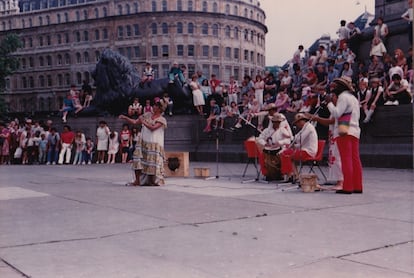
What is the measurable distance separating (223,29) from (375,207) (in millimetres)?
82334

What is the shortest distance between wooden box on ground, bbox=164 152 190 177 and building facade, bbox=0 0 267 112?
69.7 m

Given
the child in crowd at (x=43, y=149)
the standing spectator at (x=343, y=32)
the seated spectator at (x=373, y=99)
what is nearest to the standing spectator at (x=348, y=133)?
the seated spectator at (x=373, y=99)

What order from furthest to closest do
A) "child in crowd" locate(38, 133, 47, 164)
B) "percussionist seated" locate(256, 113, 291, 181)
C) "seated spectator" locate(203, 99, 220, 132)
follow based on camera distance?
"child in crowd" locate(38, 133, 47, 164) → "seated spectator" locate(203, 99, 220, 132) → "percussionist seated" locate(256, 113, 291, 181)

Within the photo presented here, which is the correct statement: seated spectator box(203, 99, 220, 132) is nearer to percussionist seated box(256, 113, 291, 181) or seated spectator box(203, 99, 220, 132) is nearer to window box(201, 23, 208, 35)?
percussionist seated box(256, 113, 291, 181)

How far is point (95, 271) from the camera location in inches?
161

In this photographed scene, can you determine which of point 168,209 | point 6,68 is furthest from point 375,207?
point 6,68

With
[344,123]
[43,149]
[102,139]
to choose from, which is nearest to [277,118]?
[344,123]

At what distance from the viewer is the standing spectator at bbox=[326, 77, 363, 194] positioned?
8.93 metres

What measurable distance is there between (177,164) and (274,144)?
9.67 ft

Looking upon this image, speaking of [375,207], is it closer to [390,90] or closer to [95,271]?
[95,271]

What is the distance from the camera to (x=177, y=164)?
43.4 feet

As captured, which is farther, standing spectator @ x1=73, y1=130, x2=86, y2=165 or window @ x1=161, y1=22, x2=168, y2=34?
window @ x1=161, y1=22, x2=168, y2=34

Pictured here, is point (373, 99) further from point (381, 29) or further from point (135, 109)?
point (135, 109)

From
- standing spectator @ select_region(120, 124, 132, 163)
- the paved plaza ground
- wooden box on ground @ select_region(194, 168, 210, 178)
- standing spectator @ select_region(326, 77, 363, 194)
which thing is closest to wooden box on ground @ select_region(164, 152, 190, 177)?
wooden box on ground @ select_region(194, 168, 210, 178)
